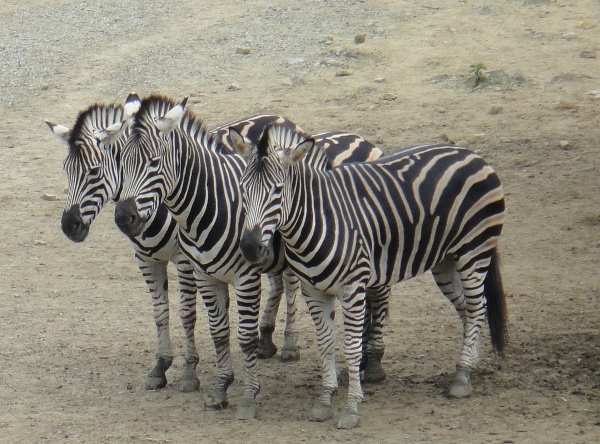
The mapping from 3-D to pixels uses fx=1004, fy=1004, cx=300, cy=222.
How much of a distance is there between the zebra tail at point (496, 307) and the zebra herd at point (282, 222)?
0.03 feet

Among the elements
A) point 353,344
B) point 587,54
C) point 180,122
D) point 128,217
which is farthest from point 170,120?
point 587,54

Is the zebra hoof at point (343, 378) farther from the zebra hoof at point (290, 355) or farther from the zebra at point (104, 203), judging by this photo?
the zebra at point (104, 203)

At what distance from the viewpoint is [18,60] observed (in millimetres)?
15867

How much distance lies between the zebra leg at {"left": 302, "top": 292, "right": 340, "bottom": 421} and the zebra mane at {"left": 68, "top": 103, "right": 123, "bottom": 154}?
1.82m

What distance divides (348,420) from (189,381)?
1.41 metres

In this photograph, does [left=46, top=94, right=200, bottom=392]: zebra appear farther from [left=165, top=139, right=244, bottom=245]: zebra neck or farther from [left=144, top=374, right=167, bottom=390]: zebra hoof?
[left=165, top=139, right=244, bottom=245]: zebra neck

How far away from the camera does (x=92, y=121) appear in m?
7.01

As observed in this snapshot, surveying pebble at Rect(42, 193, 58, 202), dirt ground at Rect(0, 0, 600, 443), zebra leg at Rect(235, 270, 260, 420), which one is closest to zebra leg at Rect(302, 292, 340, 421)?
dirt ground at Rect(0, 0, 600, 443)

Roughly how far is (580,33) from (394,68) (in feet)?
9.92

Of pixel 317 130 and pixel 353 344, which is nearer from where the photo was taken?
pixel 353 344

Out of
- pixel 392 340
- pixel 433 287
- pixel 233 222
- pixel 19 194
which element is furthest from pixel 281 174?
pixel 19 194

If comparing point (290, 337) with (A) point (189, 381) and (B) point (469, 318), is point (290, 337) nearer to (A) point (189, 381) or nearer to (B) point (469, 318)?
(A) point (189, 381)

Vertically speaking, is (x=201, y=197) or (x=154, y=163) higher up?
(x=154, y=163)

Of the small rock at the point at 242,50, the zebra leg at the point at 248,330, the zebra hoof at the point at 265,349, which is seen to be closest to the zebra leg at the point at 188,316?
the zebra leg at the point at 248,330
